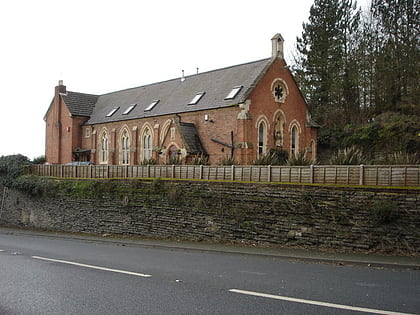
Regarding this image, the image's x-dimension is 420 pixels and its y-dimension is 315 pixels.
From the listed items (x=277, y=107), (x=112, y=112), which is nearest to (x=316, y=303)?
(x=277, y=107)

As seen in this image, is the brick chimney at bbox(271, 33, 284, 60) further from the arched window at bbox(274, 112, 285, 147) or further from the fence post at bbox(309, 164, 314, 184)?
the fence post at bbox(309, 164, 314, 184)

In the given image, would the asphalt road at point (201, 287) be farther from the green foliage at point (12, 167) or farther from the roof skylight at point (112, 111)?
the roof skylight at point (112, 111)

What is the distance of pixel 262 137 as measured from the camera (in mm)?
29156

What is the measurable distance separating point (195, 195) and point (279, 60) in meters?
15.8

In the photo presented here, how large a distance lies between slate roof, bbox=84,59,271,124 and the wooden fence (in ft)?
30.2

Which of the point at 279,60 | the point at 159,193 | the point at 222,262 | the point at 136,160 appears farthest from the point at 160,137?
the point at 222,262

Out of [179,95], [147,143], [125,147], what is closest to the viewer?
[179,95]

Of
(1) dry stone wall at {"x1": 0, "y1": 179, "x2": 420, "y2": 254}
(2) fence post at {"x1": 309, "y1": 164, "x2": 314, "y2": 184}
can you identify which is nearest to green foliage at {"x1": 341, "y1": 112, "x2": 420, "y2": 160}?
(2) fence post at {"x1": 309, "y1": 164, "x2": 314, "y2": 184}

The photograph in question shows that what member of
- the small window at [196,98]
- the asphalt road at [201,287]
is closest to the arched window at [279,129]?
the small window at [196,98]

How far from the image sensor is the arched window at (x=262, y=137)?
2889 centimetres

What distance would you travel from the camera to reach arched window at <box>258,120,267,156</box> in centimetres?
2889

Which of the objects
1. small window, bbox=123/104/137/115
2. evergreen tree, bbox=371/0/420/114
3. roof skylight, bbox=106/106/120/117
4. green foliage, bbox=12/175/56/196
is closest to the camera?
green foliage, bbox=12/175/56/196

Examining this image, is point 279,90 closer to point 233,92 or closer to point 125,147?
point 233,92

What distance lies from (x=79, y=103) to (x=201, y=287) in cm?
3847
